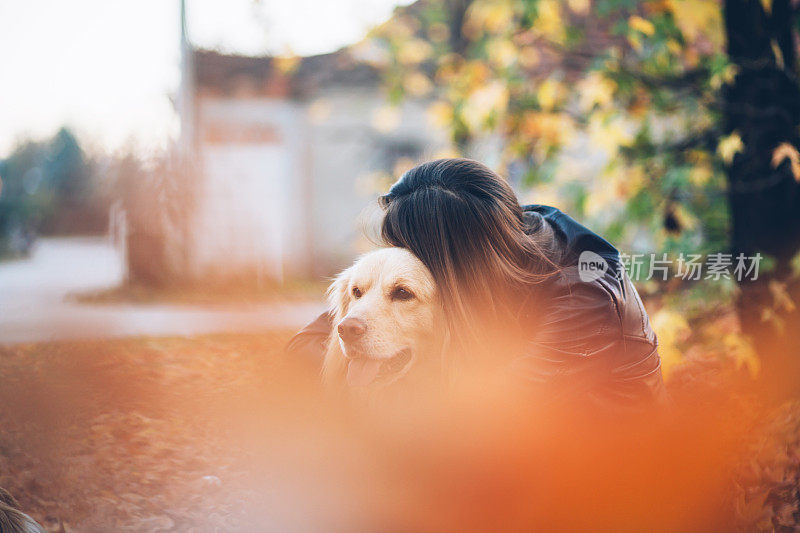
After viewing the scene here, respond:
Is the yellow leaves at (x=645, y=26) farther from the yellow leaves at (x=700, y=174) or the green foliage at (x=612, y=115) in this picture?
the yellow leaves at (x=700, y=174)

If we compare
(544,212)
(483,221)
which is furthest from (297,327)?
(544,212)

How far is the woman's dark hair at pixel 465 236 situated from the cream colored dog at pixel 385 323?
5cm

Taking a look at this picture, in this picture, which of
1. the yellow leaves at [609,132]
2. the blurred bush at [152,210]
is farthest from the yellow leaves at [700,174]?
the blurred bush at [152,210]

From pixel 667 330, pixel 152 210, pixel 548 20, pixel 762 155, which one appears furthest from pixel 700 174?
pixel 152 210

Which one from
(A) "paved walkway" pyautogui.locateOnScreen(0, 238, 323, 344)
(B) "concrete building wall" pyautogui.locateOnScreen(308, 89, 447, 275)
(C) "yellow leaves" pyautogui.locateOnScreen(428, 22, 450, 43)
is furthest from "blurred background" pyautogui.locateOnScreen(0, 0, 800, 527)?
(B) "concrete building wall" pyautogui.locateOnScreen(308, 89, 447, 275)

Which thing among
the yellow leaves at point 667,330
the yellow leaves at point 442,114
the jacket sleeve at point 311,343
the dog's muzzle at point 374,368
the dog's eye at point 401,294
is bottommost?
the yellow leaves at point 667,330

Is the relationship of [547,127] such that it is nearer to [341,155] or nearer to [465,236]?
[465,236]

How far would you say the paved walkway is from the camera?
151cm

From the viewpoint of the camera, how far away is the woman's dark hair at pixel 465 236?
1.42 metres

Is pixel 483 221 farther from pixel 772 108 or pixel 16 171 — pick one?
pixel 772 108

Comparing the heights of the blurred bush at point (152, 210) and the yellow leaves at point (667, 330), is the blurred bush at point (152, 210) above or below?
above

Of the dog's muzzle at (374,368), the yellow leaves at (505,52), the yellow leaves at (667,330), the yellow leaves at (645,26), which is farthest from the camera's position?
the yellow leaves at (505,52)

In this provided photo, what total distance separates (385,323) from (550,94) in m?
2.34

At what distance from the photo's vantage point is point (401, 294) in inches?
60.2
